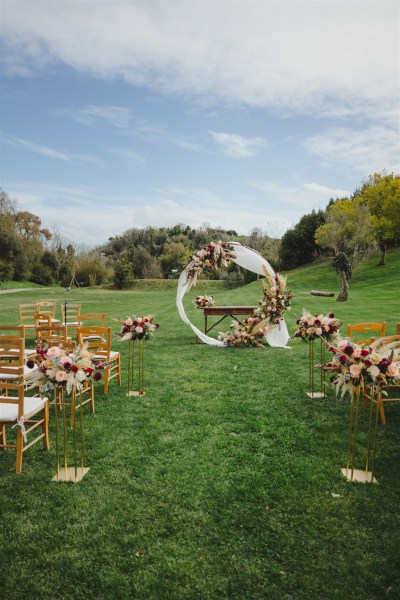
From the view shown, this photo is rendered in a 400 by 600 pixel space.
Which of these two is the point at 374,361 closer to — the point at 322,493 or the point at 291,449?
the point at 322,493

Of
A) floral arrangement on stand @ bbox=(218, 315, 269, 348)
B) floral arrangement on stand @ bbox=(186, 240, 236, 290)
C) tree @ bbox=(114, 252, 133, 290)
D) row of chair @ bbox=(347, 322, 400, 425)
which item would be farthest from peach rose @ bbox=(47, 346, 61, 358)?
tree @ bbox=(114, 252, 133, 290)

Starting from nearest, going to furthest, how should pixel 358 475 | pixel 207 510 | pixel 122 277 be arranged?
1. pixel 207 510
2. pixel 358 475
3. pixel 122 277

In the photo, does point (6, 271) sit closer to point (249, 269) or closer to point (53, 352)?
point (249, 269)

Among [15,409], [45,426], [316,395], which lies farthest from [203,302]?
[15,409]

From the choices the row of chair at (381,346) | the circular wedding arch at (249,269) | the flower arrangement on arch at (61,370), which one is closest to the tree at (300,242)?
the circular wedding arch at (249,269)

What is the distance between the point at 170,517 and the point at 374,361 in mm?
2408

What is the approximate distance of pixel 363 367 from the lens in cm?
379

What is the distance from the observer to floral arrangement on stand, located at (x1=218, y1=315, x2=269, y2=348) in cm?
1106

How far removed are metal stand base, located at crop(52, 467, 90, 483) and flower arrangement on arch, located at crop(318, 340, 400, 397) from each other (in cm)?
291

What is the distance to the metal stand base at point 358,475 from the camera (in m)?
4.09

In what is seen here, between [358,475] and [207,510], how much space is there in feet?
5.74

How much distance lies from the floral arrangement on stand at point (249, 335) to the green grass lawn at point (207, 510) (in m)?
4.52

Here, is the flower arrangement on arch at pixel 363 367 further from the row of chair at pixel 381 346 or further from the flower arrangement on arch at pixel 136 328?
the flower arrangement on arch at pixel 136 328

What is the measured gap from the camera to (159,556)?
10.00ft
